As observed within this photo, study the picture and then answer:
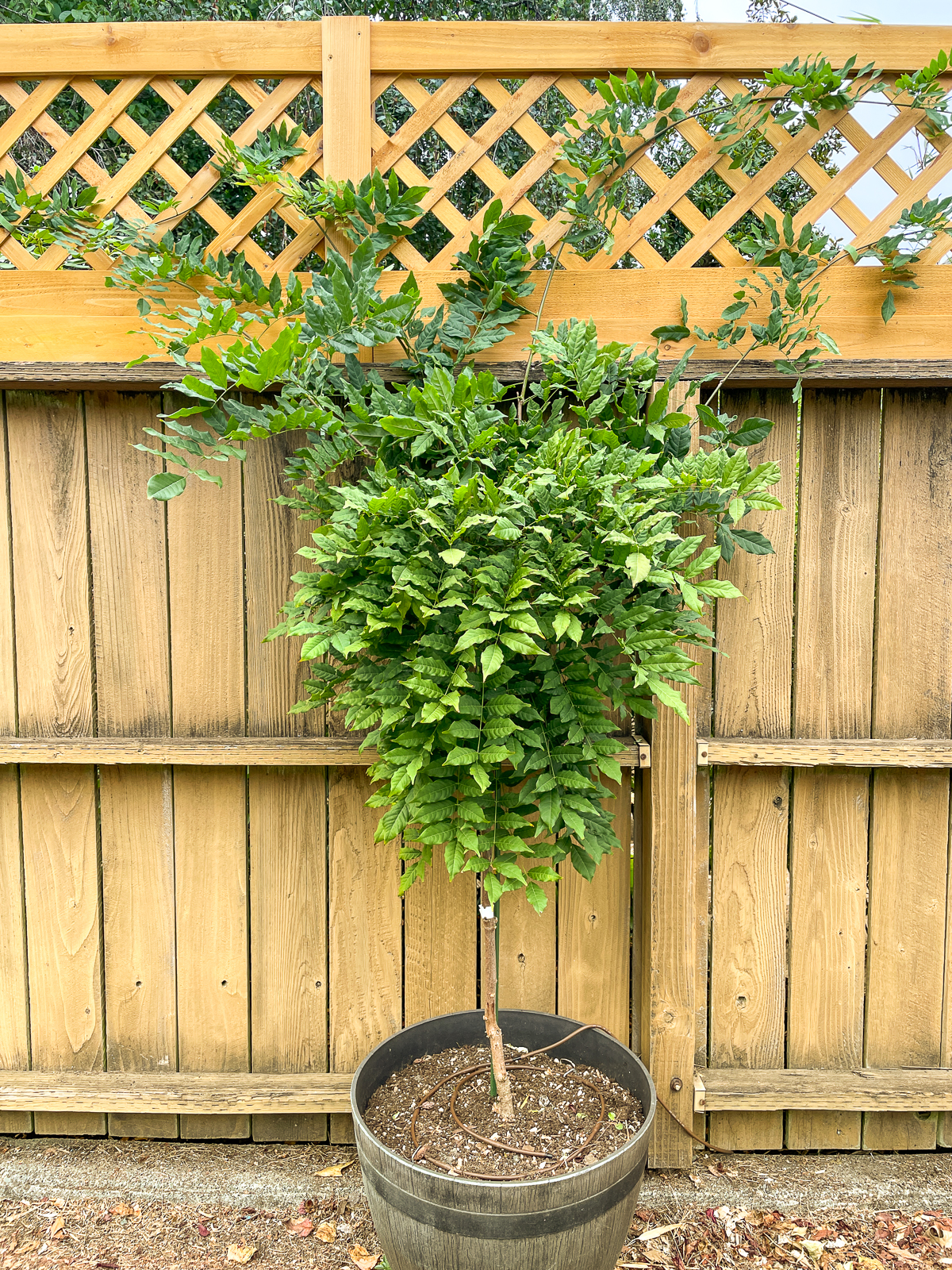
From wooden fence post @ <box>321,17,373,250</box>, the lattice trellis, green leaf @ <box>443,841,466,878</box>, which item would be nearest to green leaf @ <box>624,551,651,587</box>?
green leaf @ <box>443,841,466,878</box>

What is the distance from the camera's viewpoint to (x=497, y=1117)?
1438mm

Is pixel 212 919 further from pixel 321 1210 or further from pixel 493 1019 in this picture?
pixel 493 1019

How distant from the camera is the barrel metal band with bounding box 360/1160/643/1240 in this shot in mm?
1235

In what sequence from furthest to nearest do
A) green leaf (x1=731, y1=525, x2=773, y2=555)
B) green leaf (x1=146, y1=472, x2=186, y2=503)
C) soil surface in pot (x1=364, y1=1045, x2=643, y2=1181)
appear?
green leaf (x1=731, y1=525, x2=773, y2=555) < soil surface in pot (x1=364, y1=1045, x2=643, y2=1181) < green leaf (x1=146, y1=472, x2=186, y2=503)

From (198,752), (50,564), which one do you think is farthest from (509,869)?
(50,564)

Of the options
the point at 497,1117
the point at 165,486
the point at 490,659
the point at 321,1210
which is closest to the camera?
the point at 490,659

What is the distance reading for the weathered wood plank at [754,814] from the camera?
6.04 feet

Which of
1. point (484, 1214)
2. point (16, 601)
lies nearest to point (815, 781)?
point (484, 1214)

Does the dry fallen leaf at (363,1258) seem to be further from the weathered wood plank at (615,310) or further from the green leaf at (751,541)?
the weathered wood plank at (615,310)

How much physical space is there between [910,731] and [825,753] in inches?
9.7

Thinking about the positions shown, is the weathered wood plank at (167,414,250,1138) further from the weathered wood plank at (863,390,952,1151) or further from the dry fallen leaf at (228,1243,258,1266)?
the weathered wood plank at (863,390,952,1151)

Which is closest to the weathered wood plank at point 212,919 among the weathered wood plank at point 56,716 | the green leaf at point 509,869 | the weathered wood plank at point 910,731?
the weathered wood plank at point 56,716

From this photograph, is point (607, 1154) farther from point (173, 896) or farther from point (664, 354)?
point (664, 354)

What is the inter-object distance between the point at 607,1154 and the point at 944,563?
144 cm
